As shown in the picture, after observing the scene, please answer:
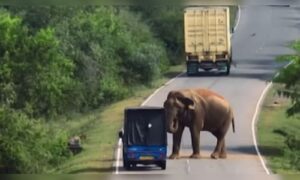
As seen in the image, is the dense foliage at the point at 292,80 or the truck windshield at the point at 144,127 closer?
the truck windshield at the point at 144,127

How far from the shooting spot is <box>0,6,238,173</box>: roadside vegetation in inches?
426

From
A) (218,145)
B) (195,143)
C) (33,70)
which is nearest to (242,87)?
(218,145)

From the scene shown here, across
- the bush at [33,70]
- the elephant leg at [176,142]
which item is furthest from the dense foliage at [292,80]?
the bush at [33,70]

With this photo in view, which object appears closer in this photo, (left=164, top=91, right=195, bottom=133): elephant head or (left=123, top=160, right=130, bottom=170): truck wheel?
(left=123, top=160, right=130, bottom=170): truck wheel

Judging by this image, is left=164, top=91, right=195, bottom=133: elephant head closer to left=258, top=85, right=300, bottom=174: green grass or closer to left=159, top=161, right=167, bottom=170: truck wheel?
left=258, top=85, right=300, bottom=174: green grass

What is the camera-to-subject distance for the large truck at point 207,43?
1274 cm

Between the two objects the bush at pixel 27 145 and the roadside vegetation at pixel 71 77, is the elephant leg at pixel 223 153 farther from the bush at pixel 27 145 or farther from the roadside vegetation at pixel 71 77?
the bush at pixel 27 145

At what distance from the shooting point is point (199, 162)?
376 inches

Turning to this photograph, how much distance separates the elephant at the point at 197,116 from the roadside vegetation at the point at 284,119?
55cm

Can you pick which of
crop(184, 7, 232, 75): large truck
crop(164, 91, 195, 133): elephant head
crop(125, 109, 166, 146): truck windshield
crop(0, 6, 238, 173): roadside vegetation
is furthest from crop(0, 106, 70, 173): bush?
crop(184, 7, 232, 75): large truck

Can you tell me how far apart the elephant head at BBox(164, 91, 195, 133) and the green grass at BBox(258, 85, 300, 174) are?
956 millimetres

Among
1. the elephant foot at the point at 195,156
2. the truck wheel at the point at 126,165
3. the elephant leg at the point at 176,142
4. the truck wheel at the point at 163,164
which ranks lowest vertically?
the elephant foot at the point at 195,156

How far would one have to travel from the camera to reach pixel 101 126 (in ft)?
37.6

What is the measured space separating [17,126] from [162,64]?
2.07 metres
